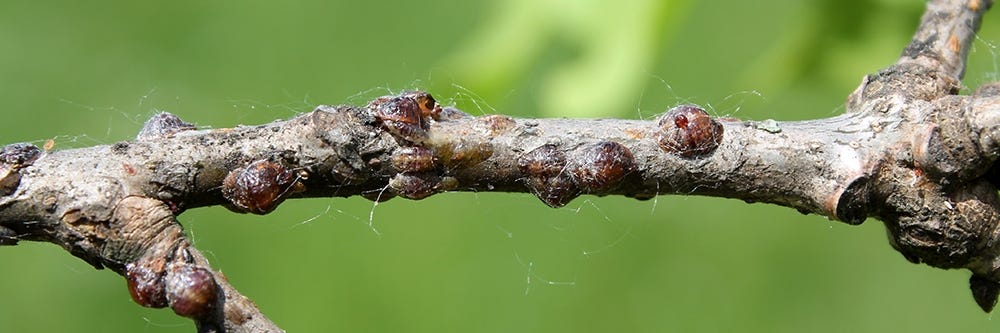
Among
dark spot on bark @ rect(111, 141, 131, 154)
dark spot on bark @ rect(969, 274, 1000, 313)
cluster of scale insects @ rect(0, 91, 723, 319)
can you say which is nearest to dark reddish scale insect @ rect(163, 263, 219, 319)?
cluster of scale insects @ rect(0, 91, 723, 319)

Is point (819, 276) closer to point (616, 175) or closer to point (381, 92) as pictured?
point (381, 92)

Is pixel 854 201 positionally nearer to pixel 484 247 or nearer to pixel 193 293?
pixel 193 293

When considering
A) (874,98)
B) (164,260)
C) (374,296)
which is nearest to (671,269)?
(374,296)

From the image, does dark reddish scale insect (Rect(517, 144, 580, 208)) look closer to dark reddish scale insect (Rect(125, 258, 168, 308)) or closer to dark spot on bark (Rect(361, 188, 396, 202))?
dark spot on bark (Rect(361, 188, 396, 202))

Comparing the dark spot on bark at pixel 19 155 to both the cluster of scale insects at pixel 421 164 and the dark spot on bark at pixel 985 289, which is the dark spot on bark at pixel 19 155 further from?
the dark spot on bark at pixel 985 289

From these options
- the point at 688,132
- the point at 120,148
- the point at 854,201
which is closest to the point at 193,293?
the point at 120,148

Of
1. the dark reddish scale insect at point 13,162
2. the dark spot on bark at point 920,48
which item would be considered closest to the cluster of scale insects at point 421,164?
the dark reddish scale insect at point 13,162
